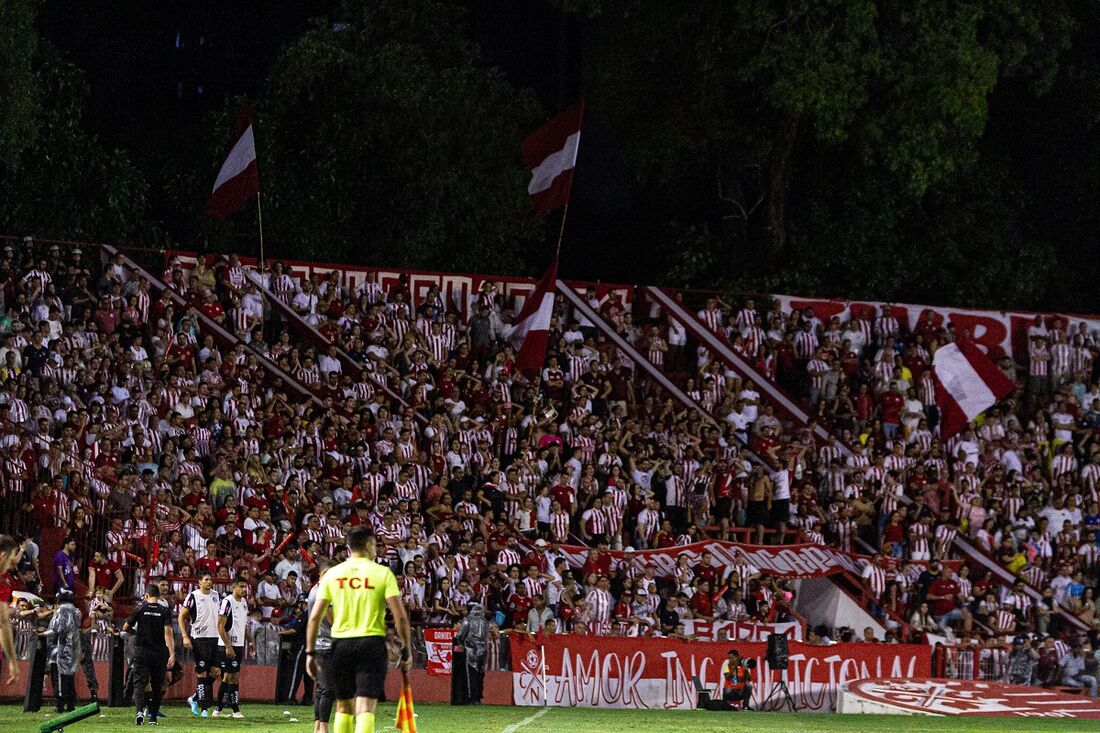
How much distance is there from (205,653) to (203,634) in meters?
0.24

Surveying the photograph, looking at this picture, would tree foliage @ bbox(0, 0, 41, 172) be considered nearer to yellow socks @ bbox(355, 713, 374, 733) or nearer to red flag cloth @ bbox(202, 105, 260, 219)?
red flag cloth @ bbox(202, 105, 260, 219)

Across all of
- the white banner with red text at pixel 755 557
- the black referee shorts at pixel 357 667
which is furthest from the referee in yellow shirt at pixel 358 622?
the white banner with red text at pixel 755 557

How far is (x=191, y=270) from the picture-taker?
103ft

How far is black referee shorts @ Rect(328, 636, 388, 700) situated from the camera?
43.7 ft

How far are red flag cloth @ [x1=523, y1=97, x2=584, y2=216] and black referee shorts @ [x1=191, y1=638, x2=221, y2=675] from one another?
11.2 m

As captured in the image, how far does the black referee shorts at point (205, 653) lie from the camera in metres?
21.1

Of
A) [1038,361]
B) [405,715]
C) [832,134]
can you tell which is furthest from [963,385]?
[405,715]

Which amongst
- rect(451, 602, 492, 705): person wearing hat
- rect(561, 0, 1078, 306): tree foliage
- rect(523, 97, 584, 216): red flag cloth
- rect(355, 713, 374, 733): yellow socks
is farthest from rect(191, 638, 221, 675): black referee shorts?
rect(561, 0, 1078, 306): tree foliage

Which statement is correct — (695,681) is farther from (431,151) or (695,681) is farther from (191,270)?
(431,151)

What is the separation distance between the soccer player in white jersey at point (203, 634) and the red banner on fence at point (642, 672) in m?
5.03

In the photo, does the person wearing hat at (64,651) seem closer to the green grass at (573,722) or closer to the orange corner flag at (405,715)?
the green grass at (573,722)

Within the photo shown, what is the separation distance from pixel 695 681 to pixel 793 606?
5.00 metres

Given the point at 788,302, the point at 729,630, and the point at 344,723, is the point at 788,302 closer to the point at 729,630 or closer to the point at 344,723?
the point at 729,630

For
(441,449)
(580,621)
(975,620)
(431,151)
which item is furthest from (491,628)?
(431,151)
